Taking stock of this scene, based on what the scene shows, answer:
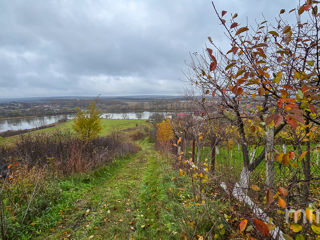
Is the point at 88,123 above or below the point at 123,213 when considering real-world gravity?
above

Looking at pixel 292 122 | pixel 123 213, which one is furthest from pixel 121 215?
pixel 292 122

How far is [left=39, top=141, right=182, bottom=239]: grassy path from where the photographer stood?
3113 mm

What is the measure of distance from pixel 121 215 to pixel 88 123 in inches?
512

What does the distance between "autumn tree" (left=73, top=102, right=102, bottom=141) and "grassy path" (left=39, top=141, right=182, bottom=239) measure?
10.6 m

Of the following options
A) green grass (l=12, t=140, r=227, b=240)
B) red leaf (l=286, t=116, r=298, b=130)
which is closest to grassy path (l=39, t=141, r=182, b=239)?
green grass (l=12, t=140, r=227, b=240)

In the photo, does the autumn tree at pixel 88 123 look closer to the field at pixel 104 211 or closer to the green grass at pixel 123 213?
the green grass at pixel 123 213

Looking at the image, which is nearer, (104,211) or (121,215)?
(121,215)

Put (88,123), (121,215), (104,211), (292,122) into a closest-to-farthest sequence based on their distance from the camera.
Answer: (292,122) → (121,215) → (104,211) → (88,123)

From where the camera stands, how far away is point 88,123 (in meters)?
15.0

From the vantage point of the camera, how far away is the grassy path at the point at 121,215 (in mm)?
3113

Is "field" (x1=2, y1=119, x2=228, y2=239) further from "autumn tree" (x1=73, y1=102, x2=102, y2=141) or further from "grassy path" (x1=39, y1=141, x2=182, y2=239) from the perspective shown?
"autumn tree" (x1=73, y1=102, x2=102, y2=141)

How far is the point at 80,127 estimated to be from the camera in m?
14.9

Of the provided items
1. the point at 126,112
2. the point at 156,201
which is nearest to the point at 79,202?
the point at 156,201

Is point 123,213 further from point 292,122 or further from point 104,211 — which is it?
point 292,122
